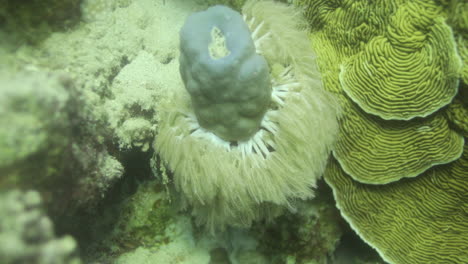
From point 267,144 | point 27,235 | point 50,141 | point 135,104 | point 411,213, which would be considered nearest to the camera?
point 27,235

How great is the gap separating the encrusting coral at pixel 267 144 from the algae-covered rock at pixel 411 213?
0.62m

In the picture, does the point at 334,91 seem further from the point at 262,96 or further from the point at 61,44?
the point at 61,44

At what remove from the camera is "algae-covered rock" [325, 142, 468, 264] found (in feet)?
8.48

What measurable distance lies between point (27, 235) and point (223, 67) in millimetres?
1432

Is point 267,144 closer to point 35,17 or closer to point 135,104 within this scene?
point 135,104

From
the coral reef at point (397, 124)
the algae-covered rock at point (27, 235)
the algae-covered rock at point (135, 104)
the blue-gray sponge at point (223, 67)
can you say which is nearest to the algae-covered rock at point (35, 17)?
the algae-covered rock at point (135, 104)

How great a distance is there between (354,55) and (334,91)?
14.1 inches

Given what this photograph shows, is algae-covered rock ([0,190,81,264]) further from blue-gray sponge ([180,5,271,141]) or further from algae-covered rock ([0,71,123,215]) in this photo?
blue-gray sponge ([180,5,271,141])

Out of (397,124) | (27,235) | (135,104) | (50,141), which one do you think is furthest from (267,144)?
(27,235)

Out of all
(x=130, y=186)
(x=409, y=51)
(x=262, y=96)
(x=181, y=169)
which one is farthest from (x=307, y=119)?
(x=130, y=186)

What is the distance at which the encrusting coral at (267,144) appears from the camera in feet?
7.41

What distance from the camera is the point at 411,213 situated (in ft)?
9.01

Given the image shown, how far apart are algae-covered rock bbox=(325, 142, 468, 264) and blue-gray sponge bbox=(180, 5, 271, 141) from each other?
114cm

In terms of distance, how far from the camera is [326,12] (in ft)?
8.52
